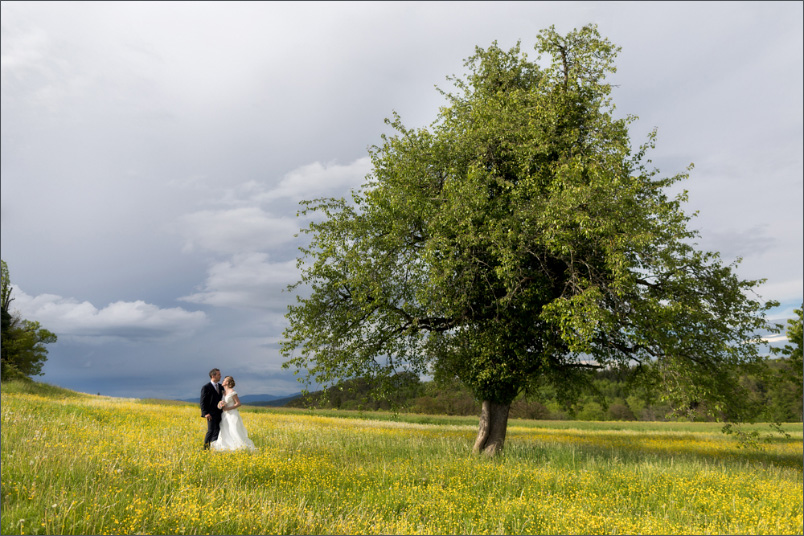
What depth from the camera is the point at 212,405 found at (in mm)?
14258

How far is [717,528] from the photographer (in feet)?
30.0

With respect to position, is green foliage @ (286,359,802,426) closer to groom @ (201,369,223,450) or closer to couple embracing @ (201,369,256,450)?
couple embracing @ (201,369,256,450)

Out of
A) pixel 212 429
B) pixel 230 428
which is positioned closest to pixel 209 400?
pixel 212 429

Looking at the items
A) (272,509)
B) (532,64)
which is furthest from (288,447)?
(532,64)

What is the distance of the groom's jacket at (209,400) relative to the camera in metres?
14.1

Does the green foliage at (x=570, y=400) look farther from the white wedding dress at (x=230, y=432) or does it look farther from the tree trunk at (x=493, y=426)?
the white wedding dress at (x=230, y=432)

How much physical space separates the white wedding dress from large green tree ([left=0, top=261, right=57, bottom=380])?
32.9 m

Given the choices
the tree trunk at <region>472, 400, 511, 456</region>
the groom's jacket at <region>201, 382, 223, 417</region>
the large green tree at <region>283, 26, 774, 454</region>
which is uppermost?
the large green tree at <region>283, 26, 774, 454</region>

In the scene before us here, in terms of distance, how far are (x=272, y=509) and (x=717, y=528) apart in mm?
8298

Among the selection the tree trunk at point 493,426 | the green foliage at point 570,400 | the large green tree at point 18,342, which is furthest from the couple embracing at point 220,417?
the large green tree at point 18,342

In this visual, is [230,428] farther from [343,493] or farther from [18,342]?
[18,342]

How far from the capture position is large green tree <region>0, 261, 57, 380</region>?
41.3m

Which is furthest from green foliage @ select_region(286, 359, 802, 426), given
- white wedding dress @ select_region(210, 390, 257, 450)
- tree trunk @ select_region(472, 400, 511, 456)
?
white wedding dress @ select_region(210, 390, 257, 450)

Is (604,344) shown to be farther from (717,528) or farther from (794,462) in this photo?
(794,462)
